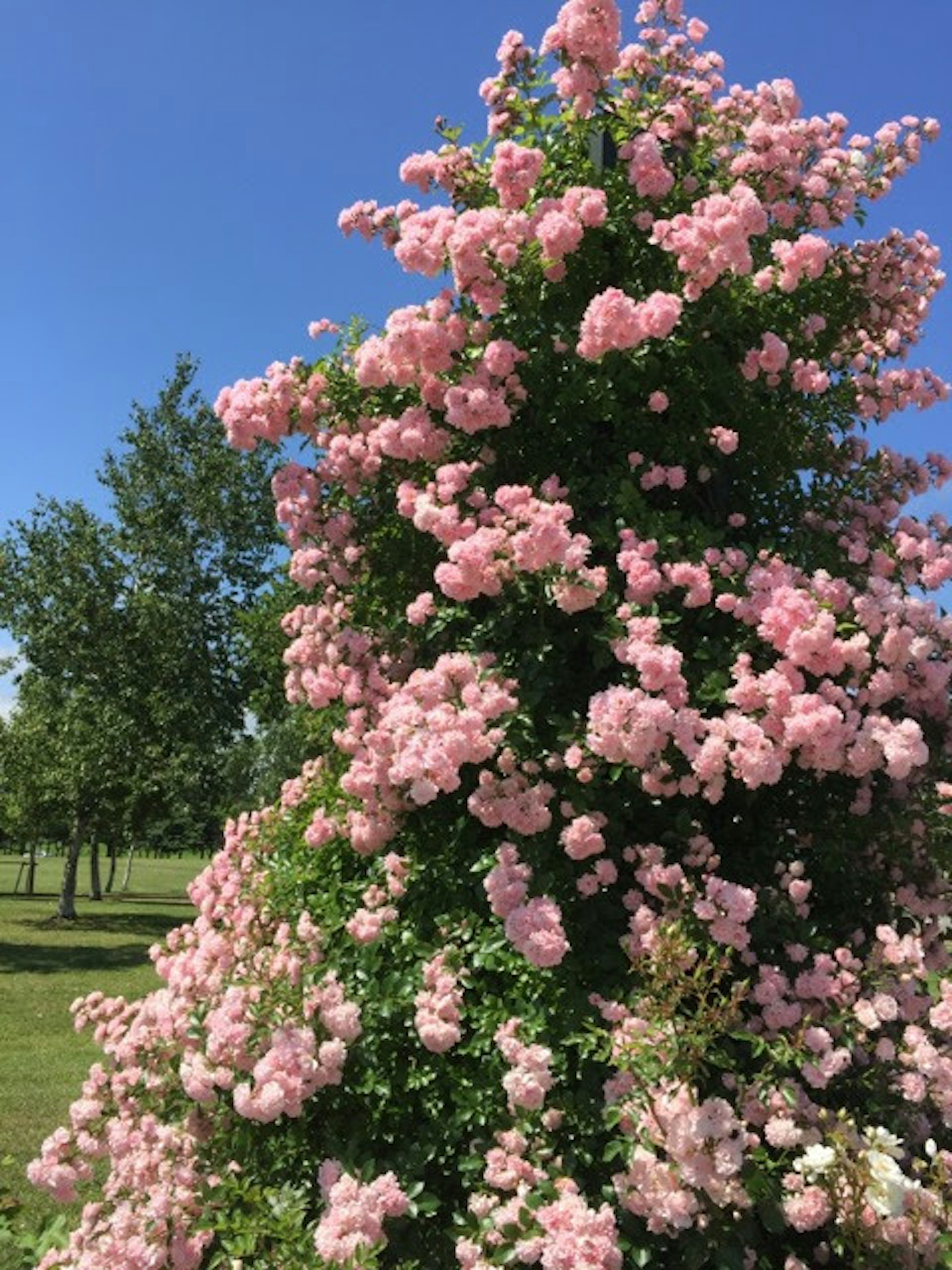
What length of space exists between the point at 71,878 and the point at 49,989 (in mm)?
13342

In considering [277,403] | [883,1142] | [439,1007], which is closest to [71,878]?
[277,403]

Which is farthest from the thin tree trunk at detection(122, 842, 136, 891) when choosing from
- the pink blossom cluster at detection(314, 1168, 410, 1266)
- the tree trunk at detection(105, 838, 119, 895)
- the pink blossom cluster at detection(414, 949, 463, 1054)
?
the pink blossom cluster at detection(314, 1168, 410, 1266)

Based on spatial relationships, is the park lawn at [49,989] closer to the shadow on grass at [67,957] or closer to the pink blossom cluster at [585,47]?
the shadow on grass at [67,957]

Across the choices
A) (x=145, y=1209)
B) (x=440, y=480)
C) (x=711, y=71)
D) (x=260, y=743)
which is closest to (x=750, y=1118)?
(x=145, y=1209)

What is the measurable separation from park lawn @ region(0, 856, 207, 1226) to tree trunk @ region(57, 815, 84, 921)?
363 millimetres

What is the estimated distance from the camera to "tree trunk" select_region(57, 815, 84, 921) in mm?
29078

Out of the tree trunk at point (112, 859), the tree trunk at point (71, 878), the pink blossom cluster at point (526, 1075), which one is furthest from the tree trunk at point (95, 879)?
the pink blossom cluster at point (526, 1075)

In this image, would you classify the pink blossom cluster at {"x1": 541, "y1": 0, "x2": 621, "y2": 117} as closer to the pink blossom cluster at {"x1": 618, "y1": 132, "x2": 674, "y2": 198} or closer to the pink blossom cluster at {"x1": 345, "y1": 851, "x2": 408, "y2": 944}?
the pink blossom cluster at {"x1": 618, "y1": 132, "x2": 674, "y2": 198}

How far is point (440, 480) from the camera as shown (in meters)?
4.61

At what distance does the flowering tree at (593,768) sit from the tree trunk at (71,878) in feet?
85.0

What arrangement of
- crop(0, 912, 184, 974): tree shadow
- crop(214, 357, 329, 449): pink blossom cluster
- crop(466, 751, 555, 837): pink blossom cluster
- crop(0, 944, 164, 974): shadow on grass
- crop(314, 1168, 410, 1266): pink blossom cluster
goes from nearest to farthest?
crop(314, 1168, 410, 1266): pink blossom cluster
crop(466, 751, 555, 837): pink blossom cluster
crop(214, 357, 329, 449): pink blossom cluster
crop(0, 944, 164, 974): shadow on grass
crop(0, 912, 184, 974): tree shadow

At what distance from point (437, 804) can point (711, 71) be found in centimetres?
400

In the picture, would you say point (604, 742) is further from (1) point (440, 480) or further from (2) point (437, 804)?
(1) point (440, 480)

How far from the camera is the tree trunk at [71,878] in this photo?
29.1 m
